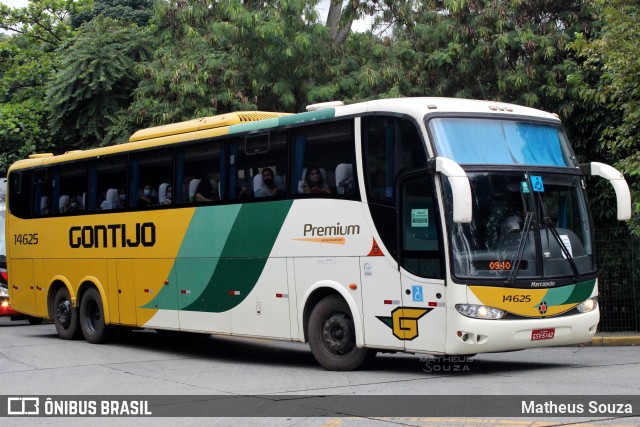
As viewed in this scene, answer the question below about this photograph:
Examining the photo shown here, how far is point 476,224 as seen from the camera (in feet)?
38.1

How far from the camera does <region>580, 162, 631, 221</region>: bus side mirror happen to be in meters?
12.5

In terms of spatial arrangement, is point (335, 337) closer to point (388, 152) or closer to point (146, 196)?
point (388, 152)

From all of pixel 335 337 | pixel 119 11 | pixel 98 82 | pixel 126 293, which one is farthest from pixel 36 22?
pixel 335 337

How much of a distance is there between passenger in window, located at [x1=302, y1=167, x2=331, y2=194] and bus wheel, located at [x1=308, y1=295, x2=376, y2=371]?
1.42 m

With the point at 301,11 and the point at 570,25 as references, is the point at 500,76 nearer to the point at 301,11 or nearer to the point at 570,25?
the point at 570,25

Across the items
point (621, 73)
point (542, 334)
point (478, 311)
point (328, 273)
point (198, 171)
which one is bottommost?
point (542, 334)

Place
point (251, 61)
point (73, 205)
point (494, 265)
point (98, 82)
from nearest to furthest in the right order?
point (494, 265)
point (73, 205)
point (251, 61)
point (98, 82)

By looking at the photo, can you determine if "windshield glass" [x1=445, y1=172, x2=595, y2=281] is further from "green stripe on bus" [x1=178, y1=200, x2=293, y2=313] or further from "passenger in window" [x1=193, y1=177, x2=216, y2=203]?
"passenger in window" [x1=193, y1=177, x2=216, y2=203]

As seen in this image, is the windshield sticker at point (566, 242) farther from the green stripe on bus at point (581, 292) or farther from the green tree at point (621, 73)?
the green tree at point (621, 73)

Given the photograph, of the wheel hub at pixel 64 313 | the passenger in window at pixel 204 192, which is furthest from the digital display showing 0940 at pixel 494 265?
the wheel hub at pixel 64 313

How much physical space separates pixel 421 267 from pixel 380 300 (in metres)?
0.80

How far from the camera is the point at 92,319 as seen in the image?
18688mm

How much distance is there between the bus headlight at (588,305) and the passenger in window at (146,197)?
743 cm

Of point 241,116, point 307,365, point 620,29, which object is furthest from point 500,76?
point 307,365
